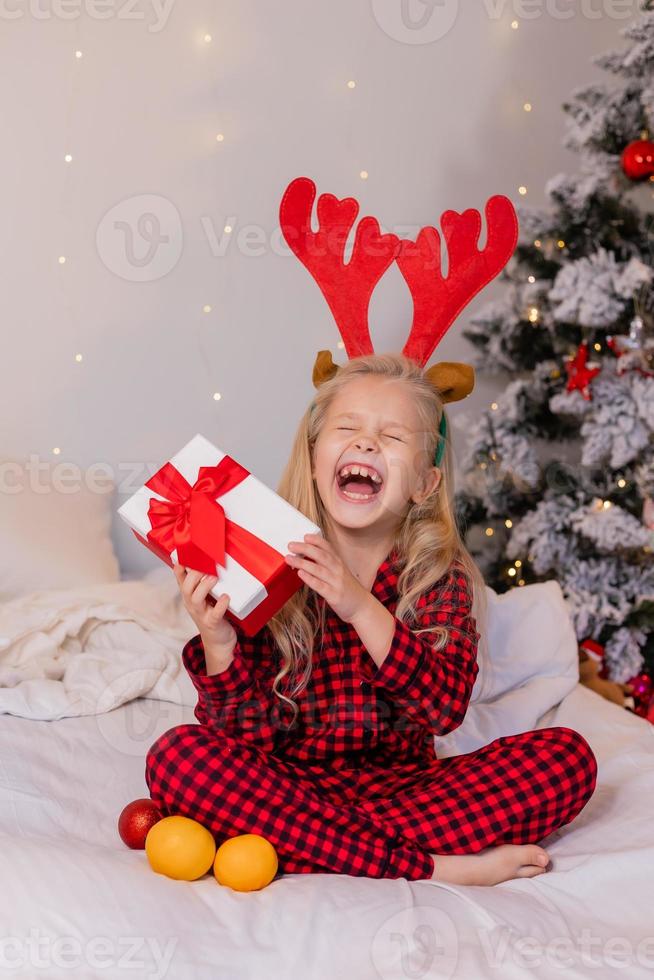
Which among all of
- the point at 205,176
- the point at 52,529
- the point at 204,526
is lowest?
the point at 52,529

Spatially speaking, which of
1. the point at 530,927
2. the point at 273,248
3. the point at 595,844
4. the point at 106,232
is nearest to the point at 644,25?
the point at 273,248

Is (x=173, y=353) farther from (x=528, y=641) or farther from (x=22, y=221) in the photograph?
(x=528, y=641)

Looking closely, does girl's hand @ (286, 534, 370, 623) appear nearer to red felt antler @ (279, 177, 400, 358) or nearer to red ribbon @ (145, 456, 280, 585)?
red ribbon @ (145, 456, 280, 585)

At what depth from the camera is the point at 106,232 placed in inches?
90.4

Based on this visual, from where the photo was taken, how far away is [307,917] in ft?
3.16

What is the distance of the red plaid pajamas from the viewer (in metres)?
1.14

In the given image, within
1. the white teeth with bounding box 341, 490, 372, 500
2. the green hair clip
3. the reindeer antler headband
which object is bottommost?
the white teeth with bounding box 341, 490, 372, 500
